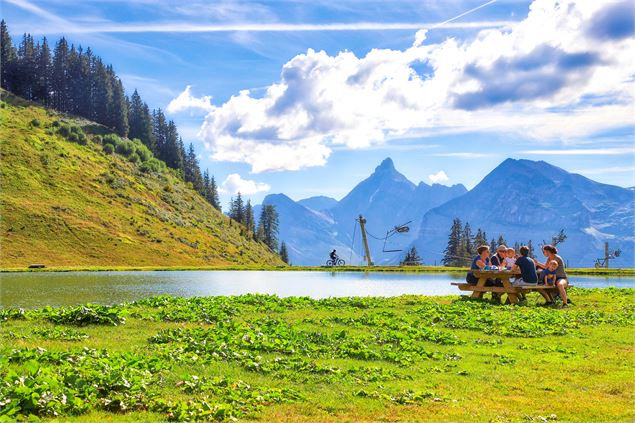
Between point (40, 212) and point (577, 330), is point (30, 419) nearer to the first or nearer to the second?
point (577, 330)

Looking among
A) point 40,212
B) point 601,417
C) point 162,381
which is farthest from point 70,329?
point 40,212

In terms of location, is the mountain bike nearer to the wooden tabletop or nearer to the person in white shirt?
the person in white shirt

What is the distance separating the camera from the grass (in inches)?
445

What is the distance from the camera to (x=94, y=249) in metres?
108

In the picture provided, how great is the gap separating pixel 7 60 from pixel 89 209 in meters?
97.0

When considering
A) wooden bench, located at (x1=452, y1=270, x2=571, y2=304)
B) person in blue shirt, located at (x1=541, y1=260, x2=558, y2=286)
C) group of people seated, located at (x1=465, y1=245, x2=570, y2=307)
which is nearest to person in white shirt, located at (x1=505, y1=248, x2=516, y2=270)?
group of people seated, located at (x1=465, y1=245, x2=570, y2=307)

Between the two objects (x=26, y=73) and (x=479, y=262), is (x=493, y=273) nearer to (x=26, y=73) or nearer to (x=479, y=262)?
(x=479, y=262)

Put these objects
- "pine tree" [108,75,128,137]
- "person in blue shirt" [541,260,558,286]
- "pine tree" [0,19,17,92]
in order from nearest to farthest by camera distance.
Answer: "person in blue shirt" [541,260,558,286]
"pine tree" [0,19,17,92]
"pine tree" [108,75,128,137]

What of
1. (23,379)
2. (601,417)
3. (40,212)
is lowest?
(601,417)

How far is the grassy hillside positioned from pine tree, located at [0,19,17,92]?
16562 millimetres

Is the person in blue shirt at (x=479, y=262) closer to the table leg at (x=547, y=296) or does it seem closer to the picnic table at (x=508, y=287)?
the picnic table at (x=508, y=287)

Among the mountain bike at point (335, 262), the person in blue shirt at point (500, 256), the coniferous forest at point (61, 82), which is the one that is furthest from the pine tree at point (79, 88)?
the person in blue shirt at point (500, 256)

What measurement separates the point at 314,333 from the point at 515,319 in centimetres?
1035

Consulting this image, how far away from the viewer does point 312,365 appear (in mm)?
14820
